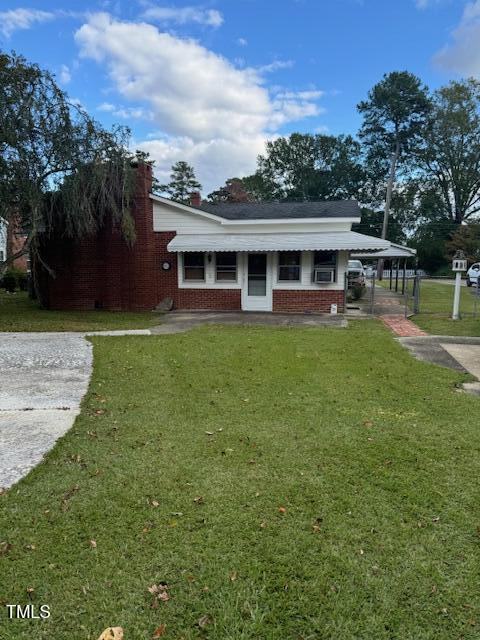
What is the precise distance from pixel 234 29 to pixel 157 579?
1635 cm

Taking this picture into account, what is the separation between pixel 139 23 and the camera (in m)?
11.9

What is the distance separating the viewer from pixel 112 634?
2.12m

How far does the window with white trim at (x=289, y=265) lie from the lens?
1457 centimetres

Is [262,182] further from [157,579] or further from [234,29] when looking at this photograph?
[157,579]

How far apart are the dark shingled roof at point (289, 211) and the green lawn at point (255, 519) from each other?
10540 mm

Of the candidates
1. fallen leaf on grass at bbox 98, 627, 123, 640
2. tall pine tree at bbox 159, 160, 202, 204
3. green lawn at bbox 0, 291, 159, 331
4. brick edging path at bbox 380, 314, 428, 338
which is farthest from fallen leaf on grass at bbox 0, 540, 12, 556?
tall pine tree at bbox 159, 160, 202, 204

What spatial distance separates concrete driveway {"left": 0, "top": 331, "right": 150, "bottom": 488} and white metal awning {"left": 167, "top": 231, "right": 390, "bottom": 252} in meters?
5.97

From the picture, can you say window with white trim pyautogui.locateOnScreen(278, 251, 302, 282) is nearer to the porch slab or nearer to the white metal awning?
the white metal awning

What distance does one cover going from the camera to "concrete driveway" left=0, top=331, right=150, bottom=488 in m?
4.07

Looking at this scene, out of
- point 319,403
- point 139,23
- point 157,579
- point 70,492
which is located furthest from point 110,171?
point 157,579

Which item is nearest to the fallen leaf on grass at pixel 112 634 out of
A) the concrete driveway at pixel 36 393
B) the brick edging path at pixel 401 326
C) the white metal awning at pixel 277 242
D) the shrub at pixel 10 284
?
the concrete driveway at pixel 36 393

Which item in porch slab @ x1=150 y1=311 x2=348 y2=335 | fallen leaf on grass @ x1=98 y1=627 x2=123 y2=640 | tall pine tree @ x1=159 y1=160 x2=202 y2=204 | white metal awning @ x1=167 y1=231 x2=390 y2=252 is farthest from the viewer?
tall pine tree @ x1=159 y1=160 x2=202 y2=204

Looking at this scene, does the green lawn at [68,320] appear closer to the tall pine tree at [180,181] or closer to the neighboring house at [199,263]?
the neighboring house at [199,263]

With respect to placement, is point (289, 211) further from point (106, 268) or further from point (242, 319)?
point (106, 268)
